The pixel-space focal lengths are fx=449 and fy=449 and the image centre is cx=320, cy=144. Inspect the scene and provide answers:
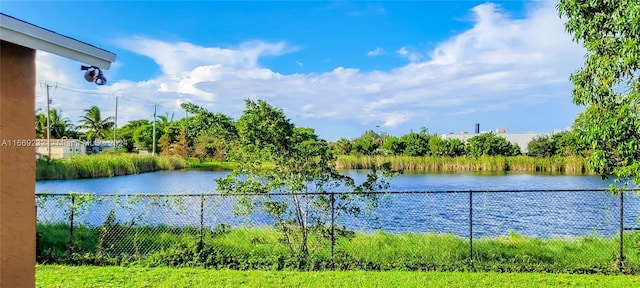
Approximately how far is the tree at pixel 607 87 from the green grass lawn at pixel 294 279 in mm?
1533

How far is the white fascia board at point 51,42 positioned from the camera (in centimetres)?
317

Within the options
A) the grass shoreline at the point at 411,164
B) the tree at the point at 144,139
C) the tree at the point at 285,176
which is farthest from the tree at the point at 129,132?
the tree at the point at 285,176

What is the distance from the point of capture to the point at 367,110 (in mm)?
21266

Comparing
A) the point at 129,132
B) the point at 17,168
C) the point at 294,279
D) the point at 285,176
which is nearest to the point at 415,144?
the point at 129,132

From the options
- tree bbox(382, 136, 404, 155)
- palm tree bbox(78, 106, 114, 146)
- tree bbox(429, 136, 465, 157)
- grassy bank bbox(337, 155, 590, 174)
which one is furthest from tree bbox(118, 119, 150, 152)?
tree bbox(429, 136, 465, 157)

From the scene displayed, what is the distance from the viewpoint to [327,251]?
22.8ft

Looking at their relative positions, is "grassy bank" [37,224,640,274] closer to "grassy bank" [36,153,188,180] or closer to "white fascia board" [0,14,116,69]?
"white fascia board" [0,14,116,69]

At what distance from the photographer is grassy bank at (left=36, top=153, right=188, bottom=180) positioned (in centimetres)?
2122

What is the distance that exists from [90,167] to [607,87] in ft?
74.1

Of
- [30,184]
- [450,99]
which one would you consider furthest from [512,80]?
[30,184]

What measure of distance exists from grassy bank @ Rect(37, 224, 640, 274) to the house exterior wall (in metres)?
2.98

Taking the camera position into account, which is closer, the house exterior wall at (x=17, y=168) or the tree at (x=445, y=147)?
the house exterior wall at (x=17, y=168)

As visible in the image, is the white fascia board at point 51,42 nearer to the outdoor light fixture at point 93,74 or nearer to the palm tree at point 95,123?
the outdoor light fixture at point 93,74

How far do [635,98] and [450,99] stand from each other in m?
17.2
